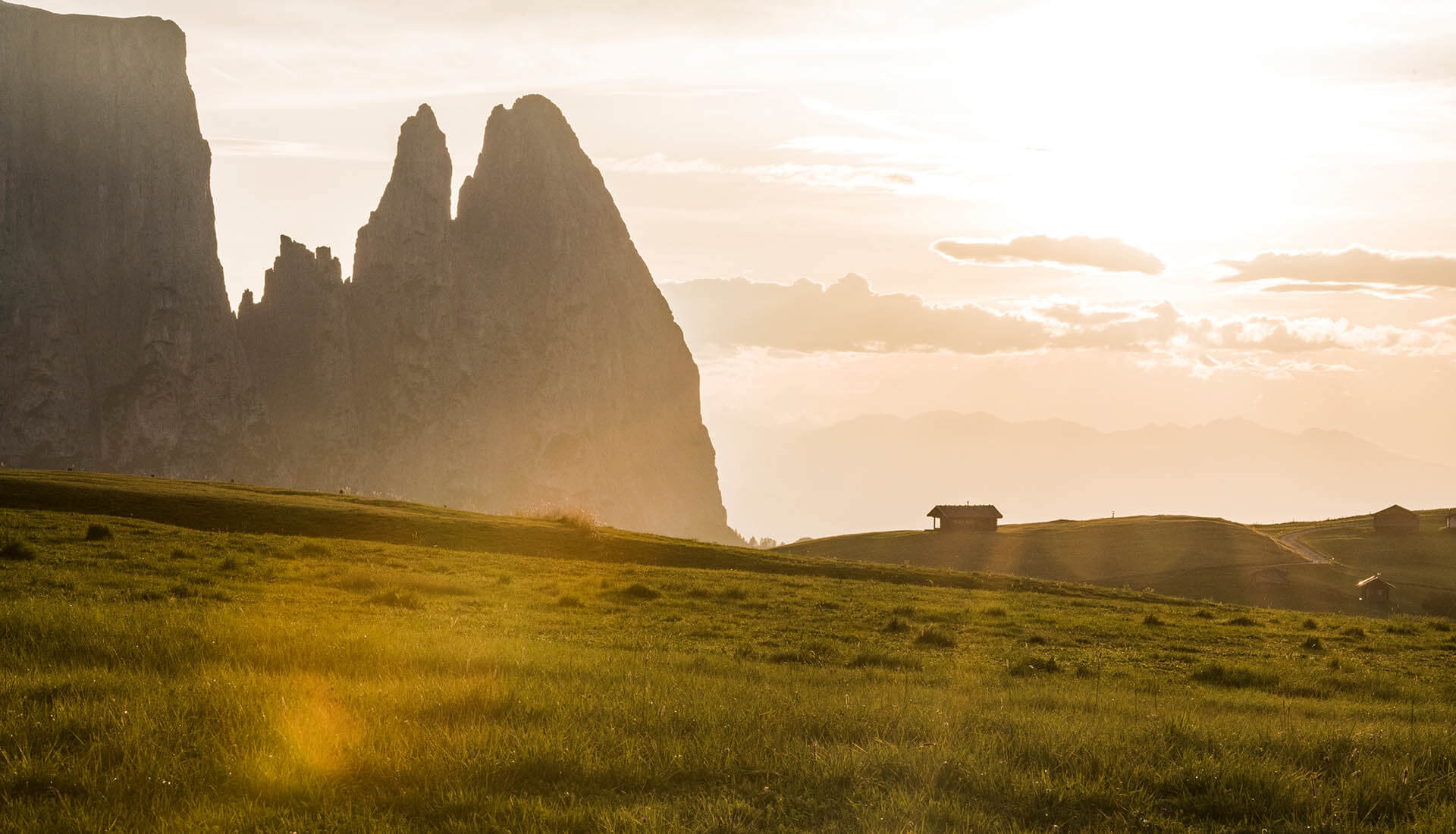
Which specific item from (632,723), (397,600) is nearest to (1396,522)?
(397,600)

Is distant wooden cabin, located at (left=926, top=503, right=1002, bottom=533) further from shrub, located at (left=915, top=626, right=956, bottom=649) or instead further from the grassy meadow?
shrub, located at (left=915, top=626, right=956, bottom=649)

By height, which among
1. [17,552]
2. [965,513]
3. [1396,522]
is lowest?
[17,552]

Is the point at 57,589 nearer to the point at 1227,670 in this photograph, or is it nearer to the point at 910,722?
the point at 910,722

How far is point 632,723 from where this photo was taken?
11094 millimetres

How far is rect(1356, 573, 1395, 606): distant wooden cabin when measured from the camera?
8006cm

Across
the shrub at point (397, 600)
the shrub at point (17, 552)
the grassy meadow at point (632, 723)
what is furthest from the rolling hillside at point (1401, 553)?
the shrub at point (17, 552)

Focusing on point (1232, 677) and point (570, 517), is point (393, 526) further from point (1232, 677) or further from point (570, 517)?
point (1232, 677)

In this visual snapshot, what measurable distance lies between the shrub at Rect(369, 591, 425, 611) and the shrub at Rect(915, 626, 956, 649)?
11.3 m

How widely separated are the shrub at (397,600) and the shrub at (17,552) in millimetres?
9171

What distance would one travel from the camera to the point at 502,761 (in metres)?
9.36

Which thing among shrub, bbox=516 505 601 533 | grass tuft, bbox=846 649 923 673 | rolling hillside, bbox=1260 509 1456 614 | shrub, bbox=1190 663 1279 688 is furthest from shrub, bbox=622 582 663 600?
rolling hillside, bbox=1260 509 1456 614

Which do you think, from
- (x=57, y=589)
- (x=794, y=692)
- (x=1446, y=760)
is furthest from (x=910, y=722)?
(x=57, y=589)

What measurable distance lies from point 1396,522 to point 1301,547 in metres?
14.6

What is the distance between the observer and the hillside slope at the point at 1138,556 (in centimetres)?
8538
